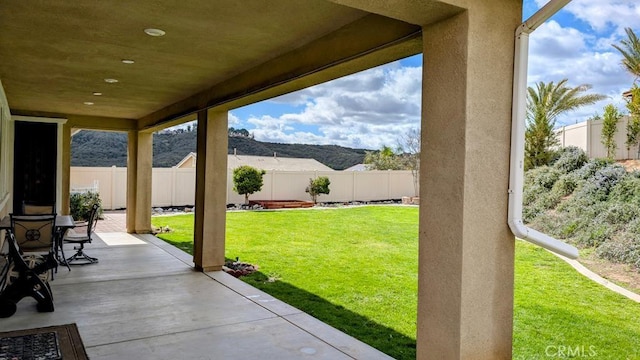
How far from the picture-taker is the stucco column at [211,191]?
282 inches

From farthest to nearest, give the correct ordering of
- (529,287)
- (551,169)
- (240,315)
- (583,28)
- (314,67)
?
(583,28)
(551,169)
(529,287)
(240,315)
(314,67)

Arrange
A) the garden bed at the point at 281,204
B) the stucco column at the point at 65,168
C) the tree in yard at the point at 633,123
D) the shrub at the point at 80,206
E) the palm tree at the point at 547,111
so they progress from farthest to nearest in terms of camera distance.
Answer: the garden bed at the point at 281,204, the palm tree at the point at 547,111, the shrub at the point at 80,206, the tree in yard at the point at 633,123, the stucco column at the point at 65,168

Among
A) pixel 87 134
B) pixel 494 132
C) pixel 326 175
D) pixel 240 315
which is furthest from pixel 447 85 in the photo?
pixel 87 134

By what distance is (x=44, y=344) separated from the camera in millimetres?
3967

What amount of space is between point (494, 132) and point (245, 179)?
16.0 m

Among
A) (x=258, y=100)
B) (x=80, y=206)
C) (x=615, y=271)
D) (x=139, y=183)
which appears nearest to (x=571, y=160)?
(x=615, y=271)

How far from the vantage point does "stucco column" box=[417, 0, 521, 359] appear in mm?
2658

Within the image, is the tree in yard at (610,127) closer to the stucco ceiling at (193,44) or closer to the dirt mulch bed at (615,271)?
the dirt mulch bed at (615,271)

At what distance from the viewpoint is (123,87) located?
276 inches

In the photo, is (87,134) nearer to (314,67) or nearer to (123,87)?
(123,87)

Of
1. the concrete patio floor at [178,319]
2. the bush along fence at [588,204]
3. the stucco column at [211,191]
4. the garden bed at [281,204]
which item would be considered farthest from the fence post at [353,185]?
the concrete patio floor at [178,319]

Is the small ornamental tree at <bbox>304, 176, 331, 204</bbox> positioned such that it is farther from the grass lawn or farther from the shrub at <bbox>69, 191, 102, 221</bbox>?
the shrub at <bbox>69, 191, 102, 221</bbox>

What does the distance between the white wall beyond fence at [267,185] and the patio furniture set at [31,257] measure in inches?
372

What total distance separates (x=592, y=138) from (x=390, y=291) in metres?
10.2
